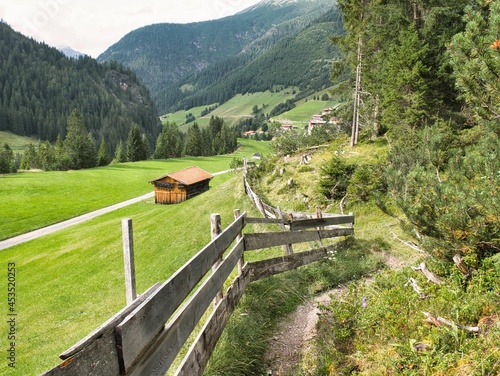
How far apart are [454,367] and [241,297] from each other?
12.0 feet

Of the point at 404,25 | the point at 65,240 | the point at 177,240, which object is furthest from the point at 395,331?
the point at 65,240

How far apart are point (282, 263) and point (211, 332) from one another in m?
3.60

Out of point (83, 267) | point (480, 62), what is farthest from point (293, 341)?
point (83, 267)

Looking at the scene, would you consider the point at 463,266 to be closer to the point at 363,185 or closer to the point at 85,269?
the point at 363,185

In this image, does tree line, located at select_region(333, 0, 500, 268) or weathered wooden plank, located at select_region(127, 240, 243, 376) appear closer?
weathered wooden plank, located at select_region(127, 240, 243, 376)

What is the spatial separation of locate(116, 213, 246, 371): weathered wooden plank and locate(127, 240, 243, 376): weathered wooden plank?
115 millimetres

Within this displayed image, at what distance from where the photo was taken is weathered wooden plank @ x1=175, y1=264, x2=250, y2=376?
3594 millimetres

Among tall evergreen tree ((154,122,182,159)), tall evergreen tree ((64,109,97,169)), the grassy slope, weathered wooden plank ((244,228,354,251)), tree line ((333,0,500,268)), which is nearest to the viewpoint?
tree line ((333,0,500,268))

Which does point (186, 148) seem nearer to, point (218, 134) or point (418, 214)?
point (218, 134)

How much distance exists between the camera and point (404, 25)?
24984 mm

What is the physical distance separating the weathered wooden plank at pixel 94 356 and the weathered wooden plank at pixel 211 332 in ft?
5.12

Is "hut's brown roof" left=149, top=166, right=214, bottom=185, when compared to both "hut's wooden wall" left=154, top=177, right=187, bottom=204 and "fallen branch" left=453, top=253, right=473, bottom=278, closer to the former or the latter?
"hut's wooden wall" left=154, top=177, right=187, bottom=204

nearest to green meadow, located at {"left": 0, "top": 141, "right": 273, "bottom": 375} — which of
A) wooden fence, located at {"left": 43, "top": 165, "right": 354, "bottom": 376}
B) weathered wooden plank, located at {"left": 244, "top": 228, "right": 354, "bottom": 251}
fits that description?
weathered wooden plank, located at {"left": 244, "top": 228, "right": 354, "bottom": 251}

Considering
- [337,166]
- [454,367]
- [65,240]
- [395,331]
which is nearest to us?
[454,367]
